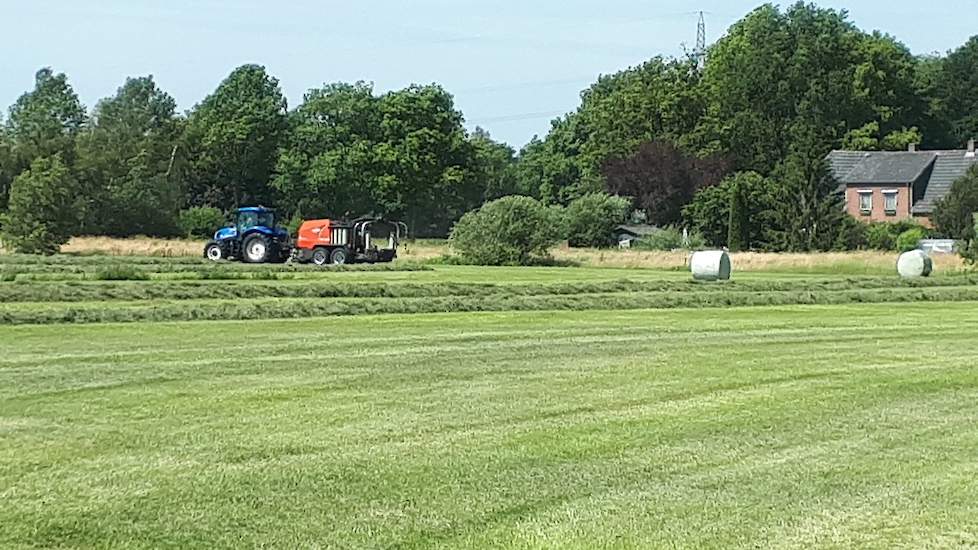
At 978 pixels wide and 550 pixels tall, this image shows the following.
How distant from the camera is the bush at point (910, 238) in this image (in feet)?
242

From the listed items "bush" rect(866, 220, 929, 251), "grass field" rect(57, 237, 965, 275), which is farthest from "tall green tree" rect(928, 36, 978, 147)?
"grass field" rect(57, 237, 965, 275)

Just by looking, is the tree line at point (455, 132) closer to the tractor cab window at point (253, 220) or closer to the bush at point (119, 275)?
the tractor cab window at point (253, 220)

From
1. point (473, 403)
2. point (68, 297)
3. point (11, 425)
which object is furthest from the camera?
point (68, 297)

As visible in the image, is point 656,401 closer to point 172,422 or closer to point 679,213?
point 172,422

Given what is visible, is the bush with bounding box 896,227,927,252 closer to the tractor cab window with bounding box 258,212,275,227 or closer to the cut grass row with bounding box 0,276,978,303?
the cut grass row with bounding box 0,276,978,303

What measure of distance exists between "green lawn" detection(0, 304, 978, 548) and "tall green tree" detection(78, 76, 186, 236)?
7050cm

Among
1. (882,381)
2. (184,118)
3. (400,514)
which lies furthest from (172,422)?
(184,118)

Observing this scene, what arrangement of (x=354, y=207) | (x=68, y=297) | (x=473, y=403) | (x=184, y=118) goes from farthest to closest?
(x=184, y=118)
(x=354, y=207)
(x=68, y=297)
(x=473, y=403)

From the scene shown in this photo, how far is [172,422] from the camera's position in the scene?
1215 centimetres

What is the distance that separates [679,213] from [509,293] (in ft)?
207

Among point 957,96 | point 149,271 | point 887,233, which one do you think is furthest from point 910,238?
point 957,96

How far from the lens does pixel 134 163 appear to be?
101125 mm

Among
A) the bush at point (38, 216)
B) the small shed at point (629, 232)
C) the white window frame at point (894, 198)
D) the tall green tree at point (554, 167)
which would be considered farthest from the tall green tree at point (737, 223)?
the tall green tree at point (554, 167)

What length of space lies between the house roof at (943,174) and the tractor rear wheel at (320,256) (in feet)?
162
